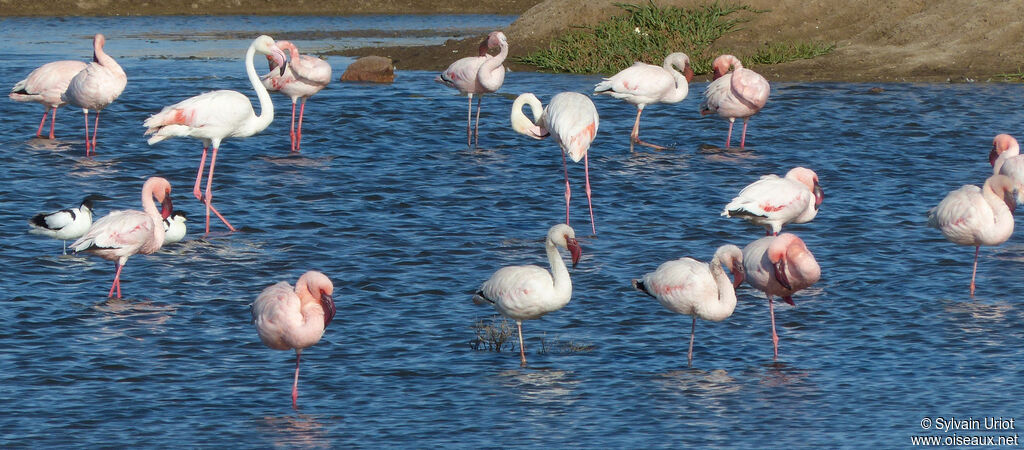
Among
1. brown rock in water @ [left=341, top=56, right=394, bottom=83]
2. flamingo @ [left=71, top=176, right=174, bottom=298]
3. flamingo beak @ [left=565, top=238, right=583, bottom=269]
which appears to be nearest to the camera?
flamingo beak @ [left=565, top=238, right=583, bottom=269]

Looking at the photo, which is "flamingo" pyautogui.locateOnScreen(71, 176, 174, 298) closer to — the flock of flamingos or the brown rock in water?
the flock of flamingos

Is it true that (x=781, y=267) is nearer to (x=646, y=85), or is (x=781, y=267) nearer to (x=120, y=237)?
(x=120, y=237)

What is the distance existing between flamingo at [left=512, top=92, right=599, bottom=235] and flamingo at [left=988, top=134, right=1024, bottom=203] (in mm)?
3810

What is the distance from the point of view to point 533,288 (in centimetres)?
902

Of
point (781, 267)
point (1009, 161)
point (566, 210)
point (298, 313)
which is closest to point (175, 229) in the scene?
point (566, 210)

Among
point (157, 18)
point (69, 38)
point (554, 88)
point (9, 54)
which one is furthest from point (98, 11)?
point (554, 88)

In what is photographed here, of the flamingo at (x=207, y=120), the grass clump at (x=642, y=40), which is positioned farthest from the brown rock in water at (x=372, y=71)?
the flamingo at (x=207, y=120)

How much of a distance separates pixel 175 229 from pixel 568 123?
13.0ft

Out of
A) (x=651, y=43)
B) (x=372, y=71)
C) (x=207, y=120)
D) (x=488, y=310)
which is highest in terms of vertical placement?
(x=651, y=43)

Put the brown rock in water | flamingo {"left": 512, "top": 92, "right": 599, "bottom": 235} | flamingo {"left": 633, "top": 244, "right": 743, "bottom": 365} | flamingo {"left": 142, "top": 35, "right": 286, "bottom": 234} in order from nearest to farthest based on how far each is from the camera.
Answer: flamingo {"left": 633, "top": 244, "right": 743, "bottom": 365}, flamingo {"left": 512, "top": 92, "right": 599, "bottom": 235}, flamingo {"left": 142, "top": 35, "right": 286, "bottom": 234}, the brown rock in water

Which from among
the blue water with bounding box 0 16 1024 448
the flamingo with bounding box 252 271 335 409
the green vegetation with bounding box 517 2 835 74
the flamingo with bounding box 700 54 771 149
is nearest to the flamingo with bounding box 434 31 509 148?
the blue water with bounding box 0 16 1024 448

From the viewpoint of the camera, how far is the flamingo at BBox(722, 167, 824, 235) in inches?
451

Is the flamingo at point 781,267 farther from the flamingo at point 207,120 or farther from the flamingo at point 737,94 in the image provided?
the flamingo at point 737,94

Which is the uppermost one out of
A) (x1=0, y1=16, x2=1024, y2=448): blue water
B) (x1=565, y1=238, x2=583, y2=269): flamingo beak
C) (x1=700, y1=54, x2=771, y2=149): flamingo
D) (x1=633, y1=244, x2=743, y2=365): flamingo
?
(x1=700, y1=54, x2=771, y2=149): flamingo
